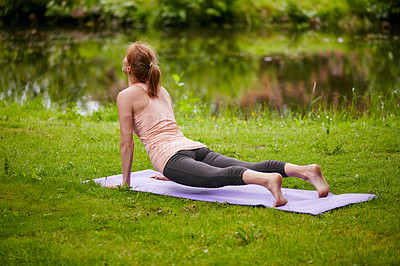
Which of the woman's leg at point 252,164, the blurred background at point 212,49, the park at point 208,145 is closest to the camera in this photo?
the park at point 208,145

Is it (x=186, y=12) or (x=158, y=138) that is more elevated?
(x=186, y=12)

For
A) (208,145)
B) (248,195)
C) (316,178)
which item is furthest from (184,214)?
(208,145)

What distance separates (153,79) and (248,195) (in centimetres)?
127

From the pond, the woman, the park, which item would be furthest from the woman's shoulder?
the pond

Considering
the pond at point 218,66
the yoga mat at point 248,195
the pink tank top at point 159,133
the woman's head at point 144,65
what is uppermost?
the woman's head at point 144,65

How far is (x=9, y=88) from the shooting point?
1076 cm

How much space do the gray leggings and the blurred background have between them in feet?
6.06

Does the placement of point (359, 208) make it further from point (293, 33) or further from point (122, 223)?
point (293, 33)

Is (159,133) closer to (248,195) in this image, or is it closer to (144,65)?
(144,65)

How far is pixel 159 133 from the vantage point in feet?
13.9

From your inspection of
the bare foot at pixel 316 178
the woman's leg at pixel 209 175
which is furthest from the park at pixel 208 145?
the bare foot at pixel 316 178

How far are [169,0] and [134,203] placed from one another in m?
19.0

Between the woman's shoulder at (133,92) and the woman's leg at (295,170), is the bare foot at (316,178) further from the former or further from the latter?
the woman's shoulder at (133,92)

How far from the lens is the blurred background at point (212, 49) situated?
10.4 m
